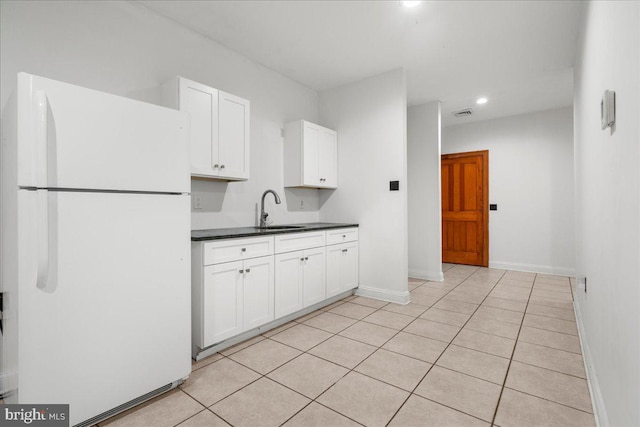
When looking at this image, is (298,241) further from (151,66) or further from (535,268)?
(535,268)

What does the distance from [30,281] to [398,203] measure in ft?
10.4

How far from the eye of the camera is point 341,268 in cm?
360

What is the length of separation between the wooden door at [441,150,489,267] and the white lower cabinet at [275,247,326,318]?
12.0ft

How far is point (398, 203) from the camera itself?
3592 millimetres

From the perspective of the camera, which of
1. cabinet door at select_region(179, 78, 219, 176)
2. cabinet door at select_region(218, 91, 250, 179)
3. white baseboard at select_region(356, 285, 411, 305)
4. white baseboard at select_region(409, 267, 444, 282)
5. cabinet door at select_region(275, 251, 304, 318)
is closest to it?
cabinet door at select_region(179, 78, 219, 176)

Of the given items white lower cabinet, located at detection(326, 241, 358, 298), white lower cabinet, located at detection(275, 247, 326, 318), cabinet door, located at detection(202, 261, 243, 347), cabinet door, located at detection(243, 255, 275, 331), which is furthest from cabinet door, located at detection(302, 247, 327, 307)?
cabinet door, located at detection(202, 261, 243, 347)

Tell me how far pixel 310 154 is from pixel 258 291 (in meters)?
1.79

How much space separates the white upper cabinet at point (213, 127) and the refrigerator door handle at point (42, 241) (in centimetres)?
116

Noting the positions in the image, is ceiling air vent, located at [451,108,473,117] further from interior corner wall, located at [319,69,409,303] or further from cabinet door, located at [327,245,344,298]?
cabinet door, located at [327,245,344,298]

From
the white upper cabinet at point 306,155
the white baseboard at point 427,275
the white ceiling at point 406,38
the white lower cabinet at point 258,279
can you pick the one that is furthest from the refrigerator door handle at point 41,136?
the white baseboard at point 427,275

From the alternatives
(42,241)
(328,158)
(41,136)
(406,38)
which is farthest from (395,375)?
(406,38)

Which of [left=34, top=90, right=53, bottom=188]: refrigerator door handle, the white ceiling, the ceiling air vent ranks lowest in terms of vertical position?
[left=34, top=90, right=53, bottom=188]: refrigerator door handle

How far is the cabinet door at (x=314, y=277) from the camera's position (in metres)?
3.11

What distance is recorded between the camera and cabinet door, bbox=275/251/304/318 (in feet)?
9.19
